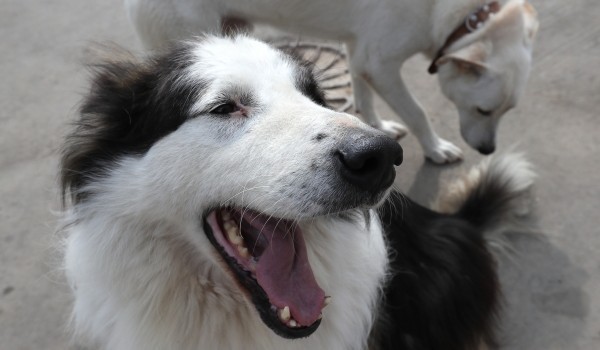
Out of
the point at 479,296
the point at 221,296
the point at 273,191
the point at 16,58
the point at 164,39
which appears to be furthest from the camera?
the point at 16,58

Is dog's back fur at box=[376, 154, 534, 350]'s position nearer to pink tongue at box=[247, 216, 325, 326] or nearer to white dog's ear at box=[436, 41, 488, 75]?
pink tongue at box=[247, 216, 325, 326]

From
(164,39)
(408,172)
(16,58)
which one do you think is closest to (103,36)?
(16,58)

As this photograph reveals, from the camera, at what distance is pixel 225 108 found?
57.6 inches

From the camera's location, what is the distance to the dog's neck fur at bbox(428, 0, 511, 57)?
262cm

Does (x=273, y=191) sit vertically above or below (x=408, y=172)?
above

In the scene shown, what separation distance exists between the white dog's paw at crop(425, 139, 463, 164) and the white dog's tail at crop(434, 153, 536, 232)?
494 mm

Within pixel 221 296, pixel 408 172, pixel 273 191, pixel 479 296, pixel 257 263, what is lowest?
pixel 408 172

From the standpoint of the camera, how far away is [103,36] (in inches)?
164

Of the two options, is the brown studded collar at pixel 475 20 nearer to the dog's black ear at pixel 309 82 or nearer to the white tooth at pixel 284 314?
the dog's black ear at pixel 309 82

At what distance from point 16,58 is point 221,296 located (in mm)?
3432

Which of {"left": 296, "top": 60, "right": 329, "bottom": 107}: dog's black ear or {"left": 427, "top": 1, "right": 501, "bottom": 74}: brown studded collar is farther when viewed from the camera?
{"left": 427, "top": 1, "right": 501, "bottom": 74}: brown studded collar

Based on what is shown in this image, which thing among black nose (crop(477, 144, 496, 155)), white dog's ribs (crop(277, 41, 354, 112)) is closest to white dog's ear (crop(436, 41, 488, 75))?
black nose (crop(477, 144, 496, 155))

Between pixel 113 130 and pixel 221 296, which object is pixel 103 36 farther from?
pixel 221 296

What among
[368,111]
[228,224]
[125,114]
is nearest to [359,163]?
[228,224]
